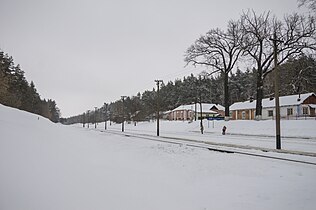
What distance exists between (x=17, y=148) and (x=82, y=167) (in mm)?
2217

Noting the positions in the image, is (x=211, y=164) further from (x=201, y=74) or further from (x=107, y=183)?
(x=201, y=74)

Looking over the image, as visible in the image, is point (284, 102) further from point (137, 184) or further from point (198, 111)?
point (137, 184)

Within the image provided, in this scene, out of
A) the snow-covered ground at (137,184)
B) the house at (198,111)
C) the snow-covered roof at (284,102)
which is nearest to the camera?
the snow-covered ground at (137,184)

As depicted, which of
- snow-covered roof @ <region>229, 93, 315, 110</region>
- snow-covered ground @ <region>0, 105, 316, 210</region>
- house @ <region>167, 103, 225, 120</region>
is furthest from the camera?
house @ <region>167, 103, 225, 120</region>

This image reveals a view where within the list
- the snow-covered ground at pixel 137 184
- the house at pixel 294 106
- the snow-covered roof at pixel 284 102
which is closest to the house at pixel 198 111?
the snow-covered roof at pixel 284 102

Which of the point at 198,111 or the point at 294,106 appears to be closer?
the point at 294,106

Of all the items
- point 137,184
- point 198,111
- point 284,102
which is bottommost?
point 137,184

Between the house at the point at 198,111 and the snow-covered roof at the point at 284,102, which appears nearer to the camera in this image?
the snow-covered roof at the point at 284,102

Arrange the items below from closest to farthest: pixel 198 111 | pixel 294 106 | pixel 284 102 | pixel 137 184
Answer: pixel 137 184, pixel 294 106, pixel 284 102, pixel 198 111

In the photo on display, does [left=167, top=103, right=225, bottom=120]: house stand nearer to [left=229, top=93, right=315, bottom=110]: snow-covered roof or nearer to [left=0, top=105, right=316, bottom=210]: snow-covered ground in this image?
[left=229, top=93, right=315, bottom=110]: snow-covered roof

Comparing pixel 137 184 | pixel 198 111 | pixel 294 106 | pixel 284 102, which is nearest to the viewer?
pixel 137 184

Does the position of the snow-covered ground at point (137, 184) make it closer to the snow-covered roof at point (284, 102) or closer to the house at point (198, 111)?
the snow-covered roof at point (284, 102)

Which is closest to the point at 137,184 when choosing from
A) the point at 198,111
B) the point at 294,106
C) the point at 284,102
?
the point at 294,106

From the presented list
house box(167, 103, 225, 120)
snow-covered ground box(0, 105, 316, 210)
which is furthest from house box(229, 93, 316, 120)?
snow-covered ground box(0, 105, 316, 210)
